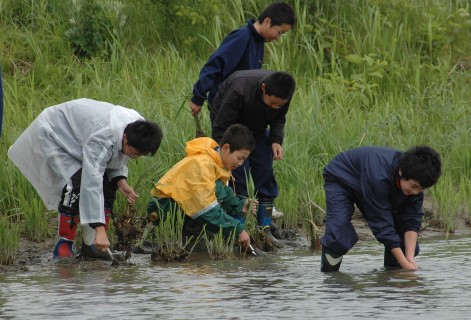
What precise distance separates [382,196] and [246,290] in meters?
0.93

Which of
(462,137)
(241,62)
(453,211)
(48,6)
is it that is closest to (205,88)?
(241,62)

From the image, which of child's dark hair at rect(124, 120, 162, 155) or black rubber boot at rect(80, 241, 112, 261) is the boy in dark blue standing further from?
black rubber boot at rect(80, 241, 112, 261)

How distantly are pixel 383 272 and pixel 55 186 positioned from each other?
2080 mm

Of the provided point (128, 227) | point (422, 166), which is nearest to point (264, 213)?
point (128, 227)

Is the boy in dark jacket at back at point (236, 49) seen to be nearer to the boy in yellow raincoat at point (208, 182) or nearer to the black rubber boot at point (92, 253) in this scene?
the boy in yellow raincoat at point (208, 182)

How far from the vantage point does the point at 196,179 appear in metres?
6.89

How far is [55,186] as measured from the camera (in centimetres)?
688

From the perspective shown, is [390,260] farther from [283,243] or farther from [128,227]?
[128,227]

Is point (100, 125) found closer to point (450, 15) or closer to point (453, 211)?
point (453, 211)

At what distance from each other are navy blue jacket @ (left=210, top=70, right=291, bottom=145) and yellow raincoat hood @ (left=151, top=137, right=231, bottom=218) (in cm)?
29

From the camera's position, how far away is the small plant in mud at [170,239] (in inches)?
273

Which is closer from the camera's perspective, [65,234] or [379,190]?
[379,190]

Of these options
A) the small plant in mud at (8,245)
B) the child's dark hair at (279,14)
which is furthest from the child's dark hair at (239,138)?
the small plant in mud at (8,245)

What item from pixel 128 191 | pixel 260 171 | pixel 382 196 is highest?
pixel 260 171
